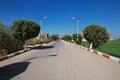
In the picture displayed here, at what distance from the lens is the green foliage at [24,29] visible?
2680 cm

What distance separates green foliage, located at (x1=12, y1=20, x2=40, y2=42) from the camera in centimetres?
2680

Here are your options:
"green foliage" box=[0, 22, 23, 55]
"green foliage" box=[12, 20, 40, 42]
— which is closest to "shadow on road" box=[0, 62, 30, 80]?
"green foliage" box=[0, 22, 23, 55]

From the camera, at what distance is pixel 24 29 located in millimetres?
26781

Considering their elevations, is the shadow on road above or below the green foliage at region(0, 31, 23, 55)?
below

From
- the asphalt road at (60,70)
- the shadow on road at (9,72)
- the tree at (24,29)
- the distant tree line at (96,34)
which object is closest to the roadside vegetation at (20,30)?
the tree at (24,29)

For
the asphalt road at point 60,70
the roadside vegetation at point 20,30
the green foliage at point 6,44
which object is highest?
the roadside vegetation at point 20,30

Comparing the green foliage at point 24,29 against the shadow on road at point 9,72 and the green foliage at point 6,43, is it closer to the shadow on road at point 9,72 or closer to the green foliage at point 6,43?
the green foliage at point 6,43

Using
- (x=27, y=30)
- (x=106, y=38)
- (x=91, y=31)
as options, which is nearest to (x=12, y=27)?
(x=27, y=30)

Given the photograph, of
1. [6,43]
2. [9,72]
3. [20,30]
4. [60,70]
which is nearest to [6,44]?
[6,43]

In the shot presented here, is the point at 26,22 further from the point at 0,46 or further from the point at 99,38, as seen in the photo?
the point at 99,38

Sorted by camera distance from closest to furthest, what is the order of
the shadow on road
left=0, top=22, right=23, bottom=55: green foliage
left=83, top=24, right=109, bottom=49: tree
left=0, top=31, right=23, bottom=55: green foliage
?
the shadow on road → left=0, top=31, right=23, bottom=55: green foliage → left=0, top=22, right=23, bottom=55: green foliage → left=83, top=24, right=109, bottom=49: tree

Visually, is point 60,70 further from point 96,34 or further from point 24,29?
point 96,34

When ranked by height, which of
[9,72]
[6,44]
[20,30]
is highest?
[20,30]

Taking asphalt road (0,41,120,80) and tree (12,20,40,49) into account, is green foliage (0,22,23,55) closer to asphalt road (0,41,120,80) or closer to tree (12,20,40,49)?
tree (12,20,40,49)
